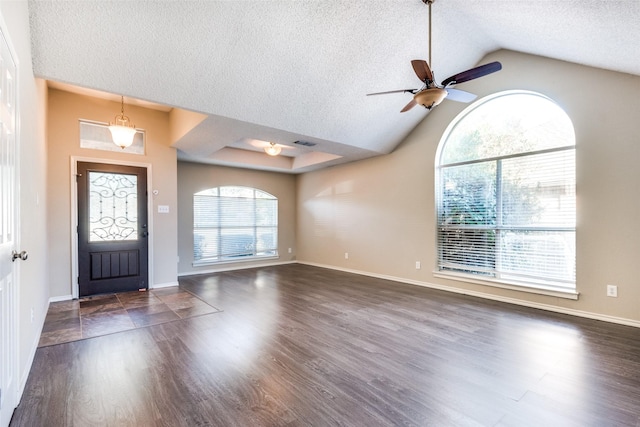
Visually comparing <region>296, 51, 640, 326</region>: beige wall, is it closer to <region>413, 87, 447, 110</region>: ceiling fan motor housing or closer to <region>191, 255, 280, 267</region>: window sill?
<region>413, 87, 447, 110</region>: ceiling fan motor housing

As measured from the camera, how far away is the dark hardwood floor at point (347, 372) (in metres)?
1.86

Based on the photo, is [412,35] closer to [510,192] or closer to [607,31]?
[607,31]

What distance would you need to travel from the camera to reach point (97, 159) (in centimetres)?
479

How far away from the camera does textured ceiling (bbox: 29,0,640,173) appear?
2.70m

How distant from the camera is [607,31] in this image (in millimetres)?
2680

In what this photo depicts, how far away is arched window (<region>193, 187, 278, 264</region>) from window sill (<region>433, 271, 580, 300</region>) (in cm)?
449

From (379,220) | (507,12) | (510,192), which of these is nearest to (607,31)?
(507,12)

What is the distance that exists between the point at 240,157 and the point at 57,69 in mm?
4025

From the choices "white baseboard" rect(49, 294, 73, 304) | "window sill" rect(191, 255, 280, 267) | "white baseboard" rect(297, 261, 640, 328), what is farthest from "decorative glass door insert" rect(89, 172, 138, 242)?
"white baseboard" rect(297, 261, 640, 328)

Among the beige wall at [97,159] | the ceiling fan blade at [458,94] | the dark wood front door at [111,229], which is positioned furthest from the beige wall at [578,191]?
the dark wood front door at [111,229]

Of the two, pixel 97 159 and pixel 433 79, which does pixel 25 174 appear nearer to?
pixel 97 159

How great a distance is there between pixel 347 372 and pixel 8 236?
2.43 metres

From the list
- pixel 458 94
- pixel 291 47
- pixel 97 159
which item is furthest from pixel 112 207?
pixel 458 94

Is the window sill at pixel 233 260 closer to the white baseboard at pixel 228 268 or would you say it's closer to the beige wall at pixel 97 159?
the white baseboard at pixel 228 268
